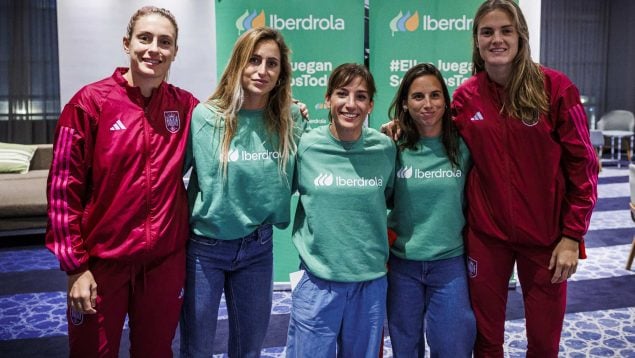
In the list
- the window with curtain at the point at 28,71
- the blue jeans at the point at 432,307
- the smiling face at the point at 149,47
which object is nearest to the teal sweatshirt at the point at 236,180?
the smiling face at the point at 149,47

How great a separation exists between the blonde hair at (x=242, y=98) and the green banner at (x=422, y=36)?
1716 millimetres

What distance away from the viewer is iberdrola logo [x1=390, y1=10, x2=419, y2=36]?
3553mm

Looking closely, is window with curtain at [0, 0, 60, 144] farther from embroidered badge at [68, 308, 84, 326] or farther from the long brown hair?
the long brown hair

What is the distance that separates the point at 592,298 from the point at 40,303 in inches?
154

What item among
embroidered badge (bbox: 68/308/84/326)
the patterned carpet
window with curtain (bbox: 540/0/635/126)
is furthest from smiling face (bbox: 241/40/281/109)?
window with curtain (bbox: 540/0/635/126)

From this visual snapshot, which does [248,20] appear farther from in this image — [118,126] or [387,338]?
[387,338]

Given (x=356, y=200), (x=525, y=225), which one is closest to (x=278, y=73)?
(x=356, y=200)

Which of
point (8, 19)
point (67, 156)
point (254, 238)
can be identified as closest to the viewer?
point (67, 156)

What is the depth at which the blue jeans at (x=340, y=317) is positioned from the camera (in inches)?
74.0

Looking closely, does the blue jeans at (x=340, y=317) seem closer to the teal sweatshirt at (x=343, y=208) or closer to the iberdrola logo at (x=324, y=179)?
the teal sweatshirt at (x=343, y=208)

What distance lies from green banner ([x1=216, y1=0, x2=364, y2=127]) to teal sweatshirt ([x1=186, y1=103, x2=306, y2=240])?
1.72m

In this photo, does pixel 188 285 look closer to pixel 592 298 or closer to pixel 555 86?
pixel 555 86

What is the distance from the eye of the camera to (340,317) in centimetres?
190

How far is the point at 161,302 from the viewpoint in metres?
1.80
